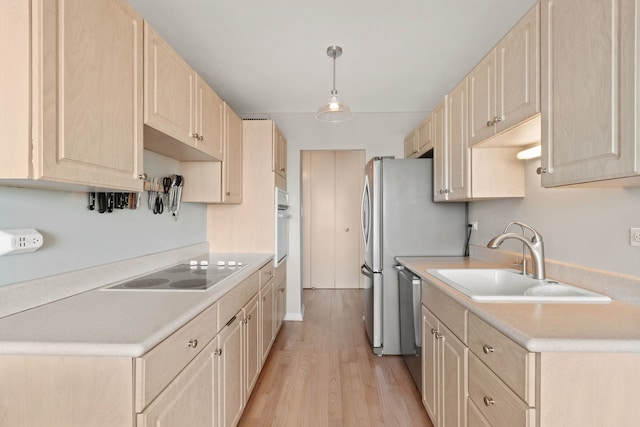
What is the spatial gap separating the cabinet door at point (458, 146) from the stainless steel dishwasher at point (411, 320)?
27.0 inches

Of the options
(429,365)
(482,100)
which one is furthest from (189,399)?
(482,100)

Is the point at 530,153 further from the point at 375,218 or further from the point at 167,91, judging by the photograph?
the point at 167,91

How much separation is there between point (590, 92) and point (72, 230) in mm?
2165

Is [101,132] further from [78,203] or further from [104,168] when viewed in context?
[78,203]

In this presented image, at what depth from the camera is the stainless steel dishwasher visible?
213cm

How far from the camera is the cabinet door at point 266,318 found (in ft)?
7.81

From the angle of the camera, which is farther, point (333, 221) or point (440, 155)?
point (333, 221)

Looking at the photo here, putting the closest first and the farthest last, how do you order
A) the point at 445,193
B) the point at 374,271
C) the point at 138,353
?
1. the point at 138,353
2. the point at 445,193
3. the point at 374,271

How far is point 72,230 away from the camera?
1.45 metres

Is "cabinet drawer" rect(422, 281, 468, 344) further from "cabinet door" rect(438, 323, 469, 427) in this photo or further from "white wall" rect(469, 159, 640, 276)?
"white wall" rect(469, 159, 640, 276)

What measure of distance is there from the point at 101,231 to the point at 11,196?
486mm

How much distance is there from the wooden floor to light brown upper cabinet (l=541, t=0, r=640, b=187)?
64.1 inches

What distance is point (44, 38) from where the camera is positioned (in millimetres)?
935

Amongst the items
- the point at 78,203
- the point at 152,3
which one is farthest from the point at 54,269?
the point at 152,3
